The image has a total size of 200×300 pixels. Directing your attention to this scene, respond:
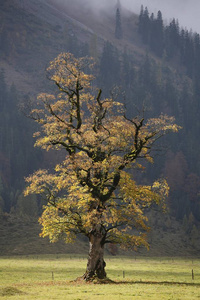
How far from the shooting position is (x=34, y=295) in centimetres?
2569

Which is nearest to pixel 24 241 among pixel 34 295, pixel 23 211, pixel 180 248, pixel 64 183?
pixel 23 211

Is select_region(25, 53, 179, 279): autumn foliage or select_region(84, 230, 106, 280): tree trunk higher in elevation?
select_region(25, 53, 179, 279): autumn foliage

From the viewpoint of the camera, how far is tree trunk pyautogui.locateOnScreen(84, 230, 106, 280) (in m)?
33.0

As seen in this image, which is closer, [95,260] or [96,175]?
[95,260]

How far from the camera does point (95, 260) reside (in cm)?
3312

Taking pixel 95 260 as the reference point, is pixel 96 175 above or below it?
above

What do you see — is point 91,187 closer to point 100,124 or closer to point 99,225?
point 99,225

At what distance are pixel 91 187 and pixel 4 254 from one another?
2636 inches

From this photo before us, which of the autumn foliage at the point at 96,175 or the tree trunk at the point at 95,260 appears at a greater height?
the autumn foliage at the point at 96,175

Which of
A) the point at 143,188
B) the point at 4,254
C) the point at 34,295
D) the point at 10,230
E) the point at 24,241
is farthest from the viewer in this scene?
the point at 10,230

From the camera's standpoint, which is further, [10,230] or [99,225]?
[10,230]

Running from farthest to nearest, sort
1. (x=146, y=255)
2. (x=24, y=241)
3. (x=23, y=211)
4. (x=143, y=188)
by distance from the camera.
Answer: (x=23, y=211)
(x=146, y=255)
(x=24, y=241)
(x=143, y=188)

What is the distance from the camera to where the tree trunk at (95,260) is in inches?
1299

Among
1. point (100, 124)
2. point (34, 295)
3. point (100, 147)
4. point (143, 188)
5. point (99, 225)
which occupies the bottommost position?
point (34, 295)
